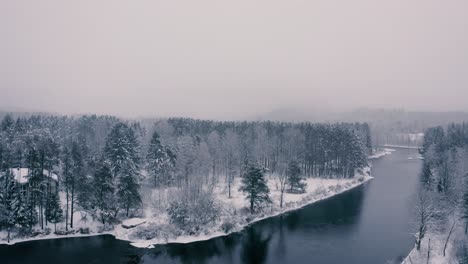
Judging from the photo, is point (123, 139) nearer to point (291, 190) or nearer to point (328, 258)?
point (291, 190)

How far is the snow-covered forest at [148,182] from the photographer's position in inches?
1810

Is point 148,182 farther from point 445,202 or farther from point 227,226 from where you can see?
point 445,202

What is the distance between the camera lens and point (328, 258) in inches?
1502

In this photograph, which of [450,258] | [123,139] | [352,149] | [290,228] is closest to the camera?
[450,258]

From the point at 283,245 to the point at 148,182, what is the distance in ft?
125

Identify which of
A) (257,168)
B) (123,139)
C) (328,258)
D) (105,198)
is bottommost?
(328,258)

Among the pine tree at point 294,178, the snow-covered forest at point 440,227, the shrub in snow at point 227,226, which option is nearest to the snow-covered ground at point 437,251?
the snow-covered forest at point 440,227

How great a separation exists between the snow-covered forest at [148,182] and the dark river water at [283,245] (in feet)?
10.9

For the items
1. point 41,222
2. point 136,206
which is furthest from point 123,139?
point 41,222

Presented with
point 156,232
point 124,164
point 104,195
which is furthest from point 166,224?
point 124,164

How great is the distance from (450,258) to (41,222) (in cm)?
5569

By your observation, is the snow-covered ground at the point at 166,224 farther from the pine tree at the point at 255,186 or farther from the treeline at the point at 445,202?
the treeline at the point at 445,202

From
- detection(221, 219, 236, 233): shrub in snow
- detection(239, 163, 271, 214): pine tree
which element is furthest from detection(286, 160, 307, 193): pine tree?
detection(221, 219, 236, 233): shrub in snow

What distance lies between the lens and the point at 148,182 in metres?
69.4
